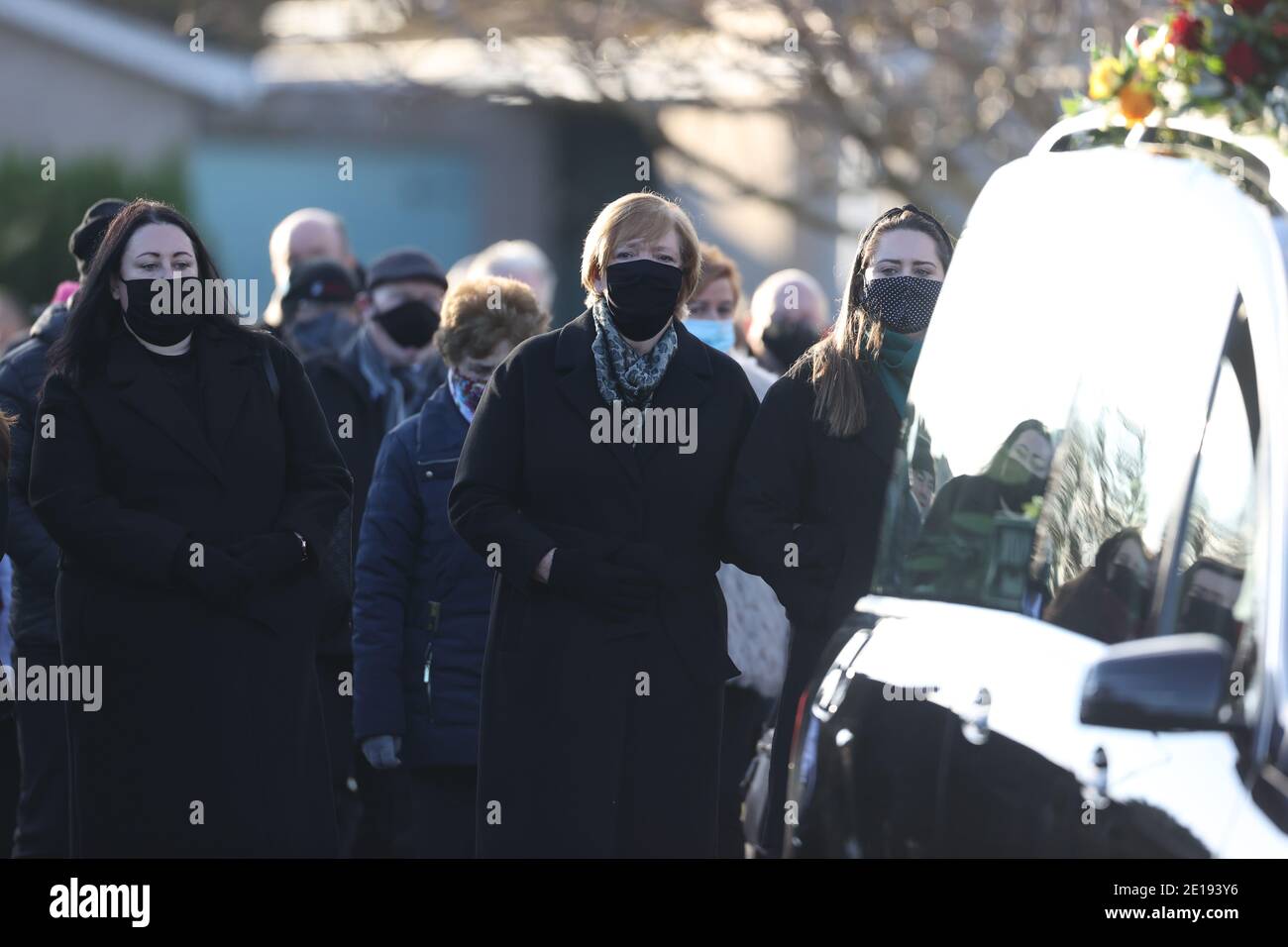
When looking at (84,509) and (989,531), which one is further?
(84,509)

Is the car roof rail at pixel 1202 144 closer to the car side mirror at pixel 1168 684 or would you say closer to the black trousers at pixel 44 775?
the car side mirror at pixel 1168 684

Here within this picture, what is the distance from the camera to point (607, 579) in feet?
16.3

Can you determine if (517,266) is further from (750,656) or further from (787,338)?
(750,656)

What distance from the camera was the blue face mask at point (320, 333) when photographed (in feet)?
26.8

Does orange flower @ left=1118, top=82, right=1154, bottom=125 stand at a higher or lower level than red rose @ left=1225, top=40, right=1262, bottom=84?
lower

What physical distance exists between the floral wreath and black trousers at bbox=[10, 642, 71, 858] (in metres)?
3.40

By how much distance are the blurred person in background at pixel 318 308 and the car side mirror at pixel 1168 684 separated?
5.24 metres

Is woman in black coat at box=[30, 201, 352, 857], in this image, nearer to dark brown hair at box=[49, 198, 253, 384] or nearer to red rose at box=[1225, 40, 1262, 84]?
dark brown hair at box=[49, 198, 253, 384]

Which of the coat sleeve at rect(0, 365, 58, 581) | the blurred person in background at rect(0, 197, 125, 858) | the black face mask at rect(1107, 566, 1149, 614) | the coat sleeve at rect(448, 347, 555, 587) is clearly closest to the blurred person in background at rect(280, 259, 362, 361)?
the blurred person in background at rect(0, 197, 125, 858)

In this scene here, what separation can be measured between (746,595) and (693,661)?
1540 mm

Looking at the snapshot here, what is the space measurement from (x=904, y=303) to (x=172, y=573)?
1.77 m

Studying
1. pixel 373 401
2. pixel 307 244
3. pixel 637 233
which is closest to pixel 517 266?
pixel 307 244

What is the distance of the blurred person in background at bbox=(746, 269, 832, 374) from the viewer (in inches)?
310
